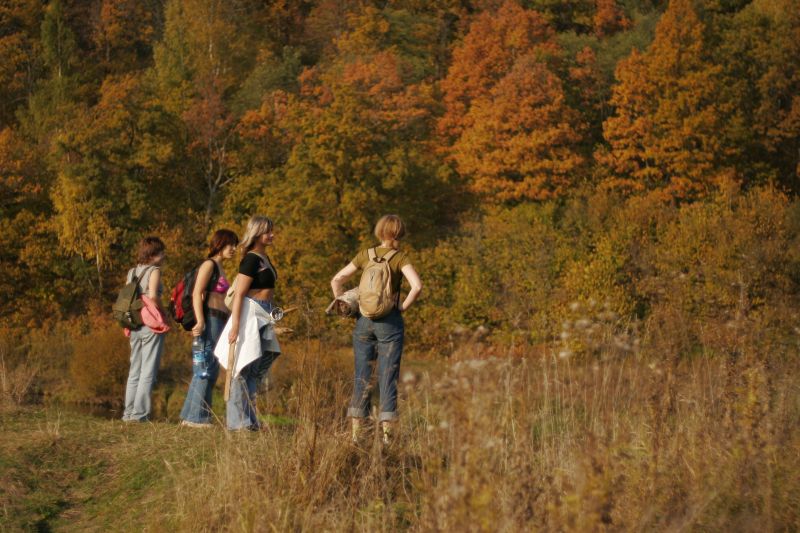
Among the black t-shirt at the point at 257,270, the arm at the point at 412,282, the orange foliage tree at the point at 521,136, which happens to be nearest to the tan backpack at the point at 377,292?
the arm at the point at 412,282

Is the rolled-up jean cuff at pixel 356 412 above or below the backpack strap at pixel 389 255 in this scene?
below

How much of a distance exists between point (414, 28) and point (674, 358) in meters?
49.2

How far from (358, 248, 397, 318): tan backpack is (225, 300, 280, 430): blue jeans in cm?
91

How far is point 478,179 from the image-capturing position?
1592 inches

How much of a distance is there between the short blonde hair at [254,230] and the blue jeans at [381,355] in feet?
3.25

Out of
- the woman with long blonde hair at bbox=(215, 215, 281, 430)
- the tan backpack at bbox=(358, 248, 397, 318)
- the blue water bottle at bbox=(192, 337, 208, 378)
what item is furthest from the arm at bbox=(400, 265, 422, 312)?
the blue water bottle at bbox=(192, 337, 208, 378)

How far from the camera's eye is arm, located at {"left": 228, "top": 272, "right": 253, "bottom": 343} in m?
8.34

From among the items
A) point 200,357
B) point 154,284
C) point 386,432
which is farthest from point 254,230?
point 386,432

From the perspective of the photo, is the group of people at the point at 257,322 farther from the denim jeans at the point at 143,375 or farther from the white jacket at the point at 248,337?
the denim jeans at the point at 143,375

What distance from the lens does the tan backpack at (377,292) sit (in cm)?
800

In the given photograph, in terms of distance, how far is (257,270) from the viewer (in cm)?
845

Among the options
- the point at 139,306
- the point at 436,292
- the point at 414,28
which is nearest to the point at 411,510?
the point at 139,306

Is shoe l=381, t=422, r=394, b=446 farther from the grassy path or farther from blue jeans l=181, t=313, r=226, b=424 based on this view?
blue jeans l=181, t=313, r=226, b=424

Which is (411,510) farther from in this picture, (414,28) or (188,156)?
(414,28)
